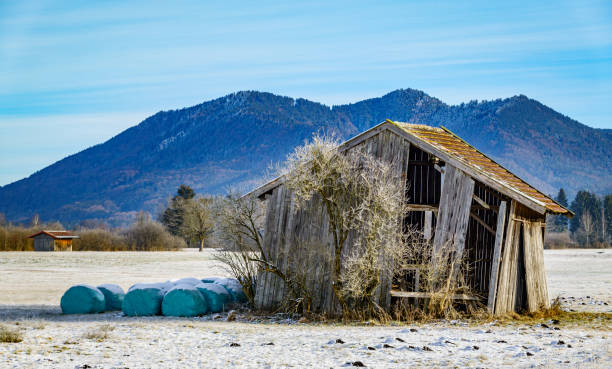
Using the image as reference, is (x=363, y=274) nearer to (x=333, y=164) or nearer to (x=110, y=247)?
(x=333, y=164)

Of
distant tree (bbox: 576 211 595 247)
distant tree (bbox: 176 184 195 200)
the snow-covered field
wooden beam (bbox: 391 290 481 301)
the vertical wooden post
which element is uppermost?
distant tree (bbox: 176 184 195 200)

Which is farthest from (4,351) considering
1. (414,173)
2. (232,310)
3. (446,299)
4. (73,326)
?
(414,173)

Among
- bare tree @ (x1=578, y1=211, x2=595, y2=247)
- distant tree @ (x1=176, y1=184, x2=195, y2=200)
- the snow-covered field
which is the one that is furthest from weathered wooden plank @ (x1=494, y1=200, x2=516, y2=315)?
bare tree @ (x1=578, y1=211, x2=595, y2=247)

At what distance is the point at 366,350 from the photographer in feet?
43.8

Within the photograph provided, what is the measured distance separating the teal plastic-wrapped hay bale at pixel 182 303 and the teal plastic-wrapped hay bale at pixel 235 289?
2.25 metres

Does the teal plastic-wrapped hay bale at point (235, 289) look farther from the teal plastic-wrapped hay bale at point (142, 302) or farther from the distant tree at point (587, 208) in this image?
the distant tree at point (587, 208)

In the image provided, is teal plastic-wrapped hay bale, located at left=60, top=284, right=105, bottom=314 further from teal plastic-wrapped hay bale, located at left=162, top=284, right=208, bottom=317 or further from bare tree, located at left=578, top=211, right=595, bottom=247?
bare tree, located at left=578, top=211, right=595, bottom=247

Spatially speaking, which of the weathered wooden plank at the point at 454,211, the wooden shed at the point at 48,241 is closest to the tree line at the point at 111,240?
the wooden shed at the point at 48,241

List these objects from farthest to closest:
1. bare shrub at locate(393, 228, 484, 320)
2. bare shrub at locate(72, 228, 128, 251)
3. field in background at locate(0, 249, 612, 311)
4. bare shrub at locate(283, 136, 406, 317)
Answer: bare shrub at locate(72, 228, 128, 251)
field in background at locate(0, 249, 612, 311)
bare shrub at locate(283, 136, 406, 317)
bare shrub at locate(393, 228, 484, 320)

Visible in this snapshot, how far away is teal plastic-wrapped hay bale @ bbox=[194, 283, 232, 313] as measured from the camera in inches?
829

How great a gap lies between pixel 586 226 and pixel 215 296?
96.8m

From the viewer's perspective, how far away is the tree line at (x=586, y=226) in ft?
308

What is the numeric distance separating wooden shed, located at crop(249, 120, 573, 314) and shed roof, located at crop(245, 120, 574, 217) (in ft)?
0.09

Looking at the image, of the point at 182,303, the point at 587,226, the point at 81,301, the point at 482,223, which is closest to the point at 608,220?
the point at 587,226
